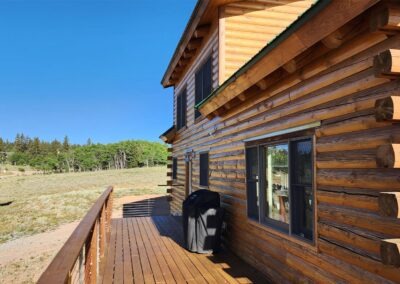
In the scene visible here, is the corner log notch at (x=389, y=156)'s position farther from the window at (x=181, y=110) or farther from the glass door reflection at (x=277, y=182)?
the window at (x=181, y=110)

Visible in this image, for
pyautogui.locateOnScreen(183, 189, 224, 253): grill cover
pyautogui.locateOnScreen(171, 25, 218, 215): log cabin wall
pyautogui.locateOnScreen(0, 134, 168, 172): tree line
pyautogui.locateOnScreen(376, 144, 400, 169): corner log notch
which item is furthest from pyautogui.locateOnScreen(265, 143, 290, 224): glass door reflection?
pyautogui.locateOnScreen(0, 134, 168, 172): tree line

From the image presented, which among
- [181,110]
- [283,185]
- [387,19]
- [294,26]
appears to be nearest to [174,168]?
[181,110]

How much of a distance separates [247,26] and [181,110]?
17.6 feet

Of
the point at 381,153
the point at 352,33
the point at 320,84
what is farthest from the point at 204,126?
the point at 381,153

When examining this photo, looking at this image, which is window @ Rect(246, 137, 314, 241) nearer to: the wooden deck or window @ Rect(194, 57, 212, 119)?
the wooden deck

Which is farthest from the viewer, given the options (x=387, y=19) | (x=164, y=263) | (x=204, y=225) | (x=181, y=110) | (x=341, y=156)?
(x=181, y=110)

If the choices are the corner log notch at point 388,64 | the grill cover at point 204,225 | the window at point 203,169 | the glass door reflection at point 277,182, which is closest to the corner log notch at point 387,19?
the corner log notch at point 388,64

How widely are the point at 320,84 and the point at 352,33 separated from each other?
0.70 meters

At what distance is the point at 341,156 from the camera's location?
3.10 meters

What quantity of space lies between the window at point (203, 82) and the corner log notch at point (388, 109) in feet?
19.5

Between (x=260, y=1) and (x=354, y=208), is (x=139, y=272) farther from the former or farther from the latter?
(x=260, y=1)

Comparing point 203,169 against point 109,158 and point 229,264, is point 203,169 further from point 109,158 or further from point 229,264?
point 109,158

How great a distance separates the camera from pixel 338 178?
313 centimetres

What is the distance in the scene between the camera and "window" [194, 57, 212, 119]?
8.15 m
